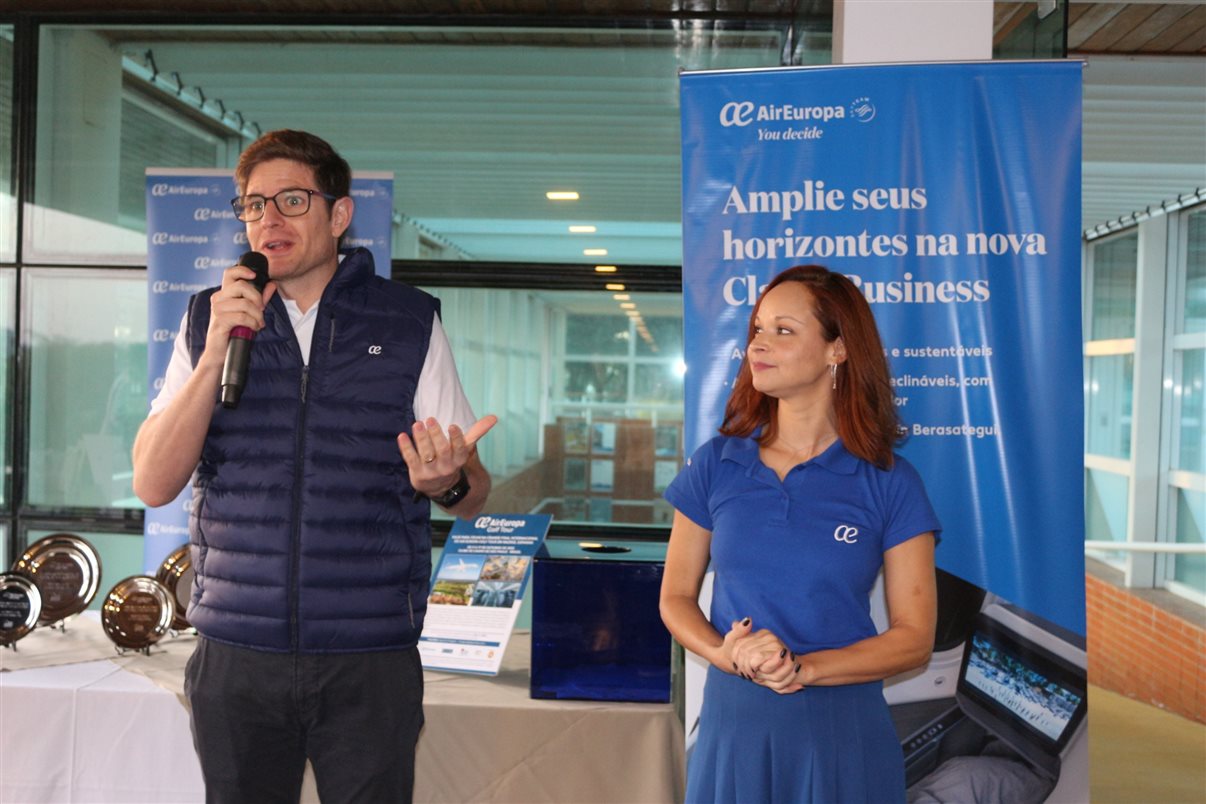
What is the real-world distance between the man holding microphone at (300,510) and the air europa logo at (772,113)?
1.05 meters

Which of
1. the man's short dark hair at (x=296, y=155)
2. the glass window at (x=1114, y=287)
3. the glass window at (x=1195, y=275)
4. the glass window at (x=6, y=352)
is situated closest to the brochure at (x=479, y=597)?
the man's short dark hair at (x=296, y=155)

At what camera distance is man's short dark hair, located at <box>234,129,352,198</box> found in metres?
1.76

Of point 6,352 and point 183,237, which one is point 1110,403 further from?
point 6,352

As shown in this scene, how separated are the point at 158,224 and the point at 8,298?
1.41m

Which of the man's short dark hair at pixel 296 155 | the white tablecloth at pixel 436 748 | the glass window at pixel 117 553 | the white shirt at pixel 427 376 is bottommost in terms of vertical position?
the white tablecloth at pixel 436 748

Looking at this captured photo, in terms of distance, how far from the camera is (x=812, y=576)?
171 centimetres

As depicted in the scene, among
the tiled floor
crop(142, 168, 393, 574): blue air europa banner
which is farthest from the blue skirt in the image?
the tiled floor

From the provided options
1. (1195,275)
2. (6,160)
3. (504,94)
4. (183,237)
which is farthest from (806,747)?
(1195,275)

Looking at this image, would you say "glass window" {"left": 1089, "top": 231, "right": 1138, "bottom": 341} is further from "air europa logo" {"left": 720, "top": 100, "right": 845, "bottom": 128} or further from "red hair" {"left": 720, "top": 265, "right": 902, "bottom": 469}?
"red hair" {"left": 720, "top": 265, "right": 902, "bottom": 469}

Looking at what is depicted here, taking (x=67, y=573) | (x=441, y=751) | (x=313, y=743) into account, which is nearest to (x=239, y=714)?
(x=313, y=743)

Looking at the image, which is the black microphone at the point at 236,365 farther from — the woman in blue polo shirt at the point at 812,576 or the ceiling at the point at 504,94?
the ceiling at the point at 504,94

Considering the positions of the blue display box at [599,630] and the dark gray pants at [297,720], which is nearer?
the dark gray pants at [297,720]

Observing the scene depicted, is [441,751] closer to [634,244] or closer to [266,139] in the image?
[266,139]

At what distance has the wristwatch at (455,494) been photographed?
69.1 inches
